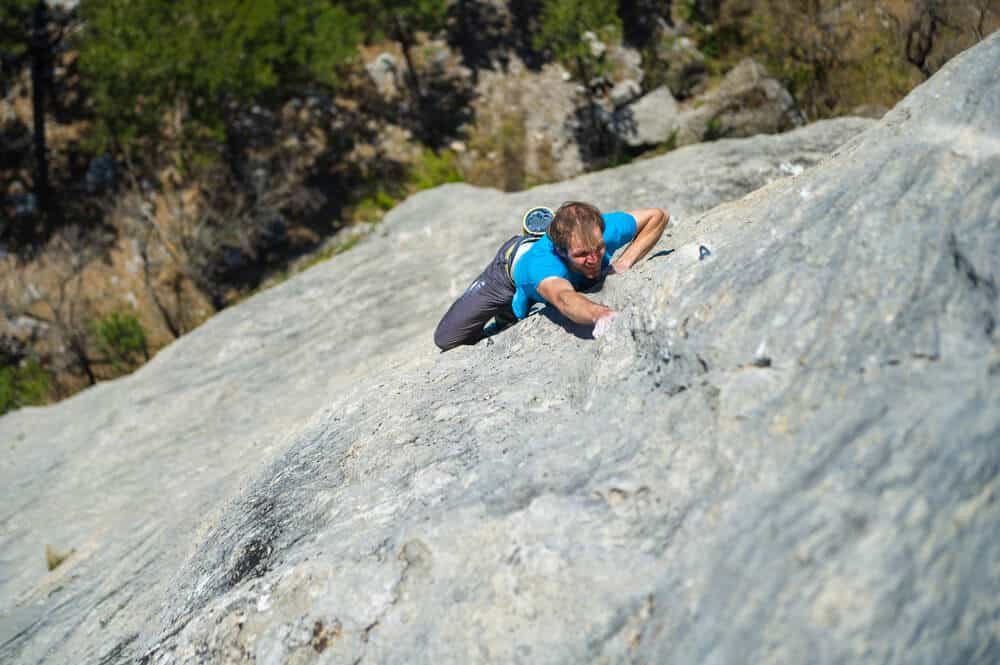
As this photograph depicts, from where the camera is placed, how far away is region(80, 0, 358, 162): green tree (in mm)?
20734

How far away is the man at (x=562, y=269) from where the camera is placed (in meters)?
4.95

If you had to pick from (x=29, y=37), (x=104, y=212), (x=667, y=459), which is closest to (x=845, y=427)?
(x=667, y=459)

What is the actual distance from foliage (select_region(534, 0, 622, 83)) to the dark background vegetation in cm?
6

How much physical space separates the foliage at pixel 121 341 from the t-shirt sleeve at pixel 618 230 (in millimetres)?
18523

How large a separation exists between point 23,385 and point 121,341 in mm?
3068

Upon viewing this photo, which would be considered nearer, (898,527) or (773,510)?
(898,527)

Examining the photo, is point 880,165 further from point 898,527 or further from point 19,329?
point 19,329

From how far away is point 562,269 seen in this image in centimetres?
521

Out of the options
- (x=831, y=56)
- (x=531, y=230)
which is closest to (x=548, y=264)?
(x=531, y=230)

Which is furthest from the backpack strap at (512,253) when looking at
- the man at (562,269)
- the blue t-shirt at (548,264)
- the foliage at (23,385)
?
the foliage at (23,385)

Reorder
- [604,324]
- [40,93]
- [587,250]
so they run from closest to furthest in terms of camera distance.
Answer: [604,324]
[587,250]
[40,93]

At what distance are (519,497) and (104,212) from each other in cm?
2557

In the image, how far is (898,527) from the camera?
2.57m

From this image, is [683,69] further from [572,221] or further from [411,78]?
[572,221]
